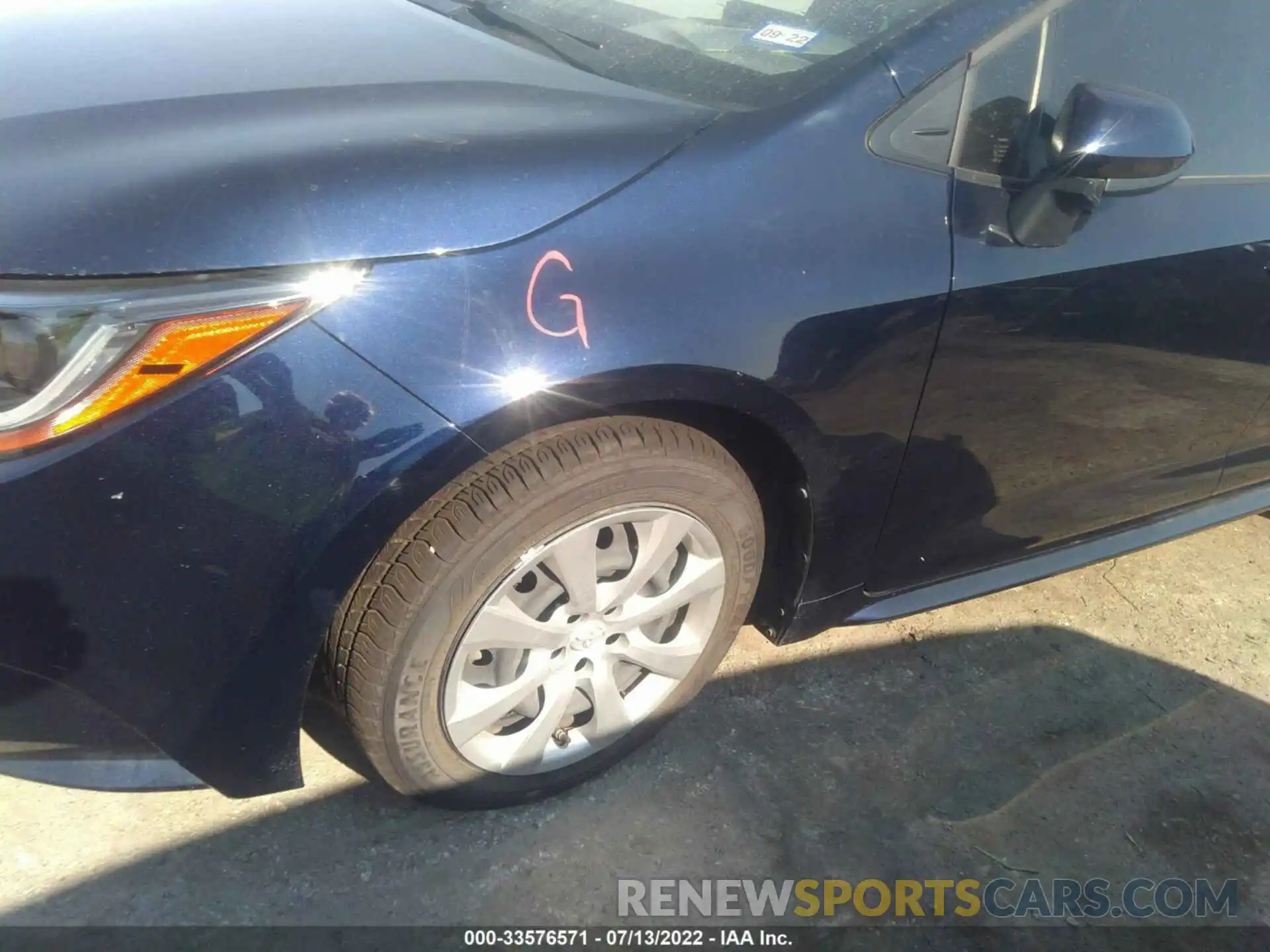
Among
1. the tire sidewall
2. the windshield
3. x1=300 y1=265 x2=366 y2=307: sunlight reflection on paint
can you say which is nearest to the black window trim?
the windshield

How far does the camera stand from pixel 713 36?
84.1 inches

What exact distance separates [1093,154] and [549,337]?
1.02 meters

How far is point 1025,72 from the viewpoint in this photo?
1.87m

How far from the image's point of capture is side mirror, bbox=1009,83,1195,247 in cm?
175

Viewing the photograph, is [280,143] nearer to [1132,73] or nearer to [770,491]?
[770,491]

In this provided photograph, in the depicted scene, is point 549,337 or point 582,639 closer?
point 549,337

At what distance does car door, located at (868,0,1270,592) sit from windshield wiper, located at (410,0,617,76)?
61 centimetres

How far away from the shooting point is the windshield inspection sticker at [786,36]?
198cm

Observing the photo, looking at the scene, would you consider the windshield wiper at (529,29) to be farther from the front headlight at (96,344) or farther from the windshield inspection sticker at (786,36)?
the front headlight at (96,344)

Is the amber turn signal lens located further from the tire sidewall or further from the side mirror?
the side mirror

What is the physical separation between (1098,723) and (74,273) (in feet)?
7.59

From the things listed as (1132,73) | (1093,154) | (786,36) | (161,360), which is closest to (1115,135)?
(1093,154)

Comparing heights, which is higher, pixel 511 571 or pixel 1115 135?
pixel 1115 135

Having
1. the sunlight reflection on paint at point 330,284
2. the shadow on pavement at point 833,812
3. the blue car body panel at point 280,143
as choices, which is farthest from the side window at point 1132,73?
the shadow on pavement at point 833,812
